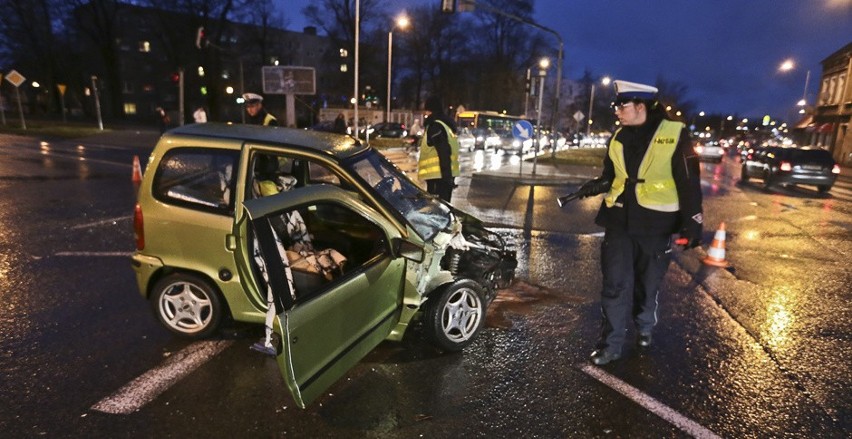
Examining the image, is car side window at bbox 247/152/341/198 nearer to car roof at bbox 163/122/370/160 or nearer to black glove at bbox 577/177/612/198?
car roof at bbox 163/122/370/160

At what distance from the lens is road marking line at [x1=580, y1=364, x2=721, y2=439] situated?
3.11 meters

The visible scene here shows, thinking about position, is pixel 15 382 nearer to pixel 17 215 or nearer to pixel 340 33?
pixel 17 215

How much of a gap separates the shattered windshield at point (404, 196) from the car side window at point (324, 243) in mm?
298

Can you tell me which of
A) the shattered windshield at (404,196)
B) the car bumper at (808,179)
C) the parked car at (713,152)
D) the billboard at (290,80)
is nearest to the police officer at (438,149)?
the shattered windshield at (404,196)

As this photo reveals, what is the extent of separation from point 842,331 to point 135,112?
3014 inches

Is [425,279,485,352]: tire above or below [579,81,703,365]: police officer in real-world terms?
below

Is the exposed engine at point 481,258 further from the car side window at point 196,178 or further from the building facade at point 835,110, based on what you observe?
the building facade at point 835,110

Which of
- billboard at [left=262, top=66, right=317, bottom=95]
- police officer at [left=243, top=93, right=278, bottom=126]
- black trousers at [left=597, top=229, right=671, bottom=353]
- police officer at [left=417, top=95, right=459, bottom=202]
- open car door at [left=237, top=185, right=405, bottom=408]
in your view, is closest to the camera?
open car door at [left=237, top=185, right=405, bottom=408]

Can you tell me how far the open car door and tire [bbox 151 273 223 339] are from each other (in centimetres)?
46

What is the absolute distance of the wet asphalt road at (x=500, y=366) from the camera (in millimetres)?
3102

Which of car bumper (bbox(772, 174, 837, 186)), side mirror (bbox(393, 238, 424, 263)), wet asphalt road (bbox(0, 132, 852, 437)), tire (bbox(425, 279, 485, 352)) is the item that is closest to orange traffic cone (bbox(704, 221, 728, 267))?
wet asphalt road (bbox(0, 132, 852, 437))

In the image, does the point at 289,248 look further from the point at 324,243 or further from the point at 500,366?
the point at 500,366

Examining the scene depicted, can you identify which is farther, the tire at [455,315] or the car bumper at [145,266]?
the car bumper at [145,266]

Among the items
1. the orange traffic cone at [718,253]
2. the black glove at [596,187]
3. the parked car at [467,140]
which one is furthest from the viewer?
the parked car at [467,140]
